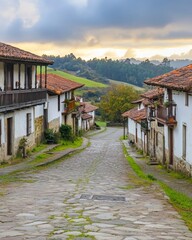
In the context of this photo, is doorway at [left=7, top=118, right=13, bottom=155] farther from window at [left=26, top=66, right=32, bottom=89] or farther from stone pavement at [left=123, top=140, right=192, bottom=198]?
stone pavement at [left=123, top=140, right=192, bottom=198]

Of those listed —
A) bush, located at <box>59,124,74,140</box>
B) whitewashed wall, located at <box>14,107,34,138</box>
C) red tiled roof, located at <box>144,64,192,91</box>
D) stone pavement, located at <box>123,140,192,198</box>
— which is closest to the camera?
stone pavement, located at <box>123,140,192,198</box>

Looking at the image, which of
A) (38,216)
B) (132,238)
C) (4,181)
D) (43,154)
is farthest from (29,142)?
(132,238)

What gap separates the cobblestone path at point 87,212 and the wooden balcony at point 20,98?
255 inches

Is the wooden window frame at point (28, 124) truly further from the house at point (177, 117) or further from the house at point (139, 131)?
the house at point (139, 131)

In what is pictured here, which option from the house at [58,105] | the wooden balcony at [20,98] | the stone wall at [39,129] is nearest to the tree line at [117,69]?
the house at [58,105]

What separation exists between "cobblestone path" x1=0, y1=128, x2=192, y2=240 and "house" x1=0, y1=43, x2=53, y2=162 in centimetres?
753

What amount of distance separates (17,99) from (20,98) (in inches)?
19.5

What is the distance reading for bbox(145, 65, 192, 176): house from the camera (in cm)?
1853

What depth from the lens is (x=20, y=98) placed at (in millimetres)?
22234

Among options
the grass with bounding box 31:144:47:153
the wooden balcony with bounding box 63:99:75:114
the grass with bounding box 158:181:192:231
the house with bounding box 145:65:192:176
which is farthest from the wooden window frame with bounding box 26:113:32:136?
the grass with bounding box 158:181:192:231

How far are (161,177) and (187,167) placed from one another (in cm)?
126

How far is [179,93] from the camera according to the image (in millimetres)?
20172

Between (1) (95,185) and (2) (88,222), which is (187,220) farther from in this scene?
(1) (95,185)

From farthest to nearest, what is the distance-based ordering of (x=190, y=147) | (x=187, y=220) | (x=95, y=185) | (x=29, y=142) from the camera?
(x=29, y=142)
(x=190, y=147)
(x=95, y=185)
(x=187, y=220)
